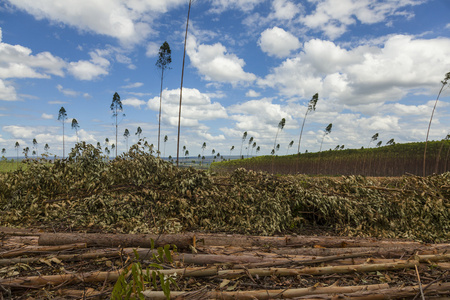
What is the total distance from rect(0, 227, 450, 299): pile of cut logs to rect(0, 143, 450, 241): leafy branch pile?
2.02m

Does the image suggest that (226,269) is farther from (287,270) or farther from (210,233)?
(210,233)

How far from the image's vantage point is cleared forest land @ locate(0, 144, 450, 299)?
2.77 meters

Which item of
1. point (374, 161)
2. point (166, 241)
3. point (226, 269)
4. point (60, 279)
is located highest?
point (374, 161)

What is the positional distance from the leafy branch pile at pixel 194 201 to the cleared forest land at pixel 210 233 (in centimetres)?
3

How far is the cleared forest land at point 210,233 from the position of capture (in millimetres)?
2773

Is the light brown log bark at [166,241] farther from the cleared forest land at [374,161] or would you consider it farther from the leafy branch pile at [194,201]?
the cleared forest land at [374,161]

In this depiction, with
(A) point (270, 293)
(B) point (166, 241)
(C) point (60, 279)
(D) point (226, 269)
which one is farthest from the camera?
(B) point (166, 241)

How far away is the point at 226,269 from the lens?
296 cm

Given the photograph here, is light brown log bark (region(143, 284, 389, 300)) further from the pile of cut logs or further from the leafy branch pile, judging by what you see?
the leafy branch pile

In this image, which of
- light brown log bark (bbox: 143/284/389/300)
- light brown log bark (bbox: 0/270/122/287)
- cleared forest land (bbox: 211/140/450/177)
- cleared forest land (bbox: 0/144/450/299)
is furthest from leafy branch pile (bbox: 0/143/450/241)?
cleared forest land (bbox: 211/140/450/177)

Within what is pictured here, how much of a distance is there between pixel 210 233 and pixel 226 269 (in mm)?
2737

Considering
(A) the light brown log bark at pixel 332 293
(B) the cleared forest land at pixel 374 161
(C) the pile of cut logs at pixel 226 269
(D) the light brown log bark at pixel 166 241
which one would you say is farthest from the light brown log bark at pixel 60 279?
(B) the cleared forest land at pixel 374 161

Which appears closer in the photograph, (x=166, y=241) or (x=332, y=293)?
(x=332, y=293)

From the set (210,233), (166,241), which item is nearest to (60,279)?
(166,241)
